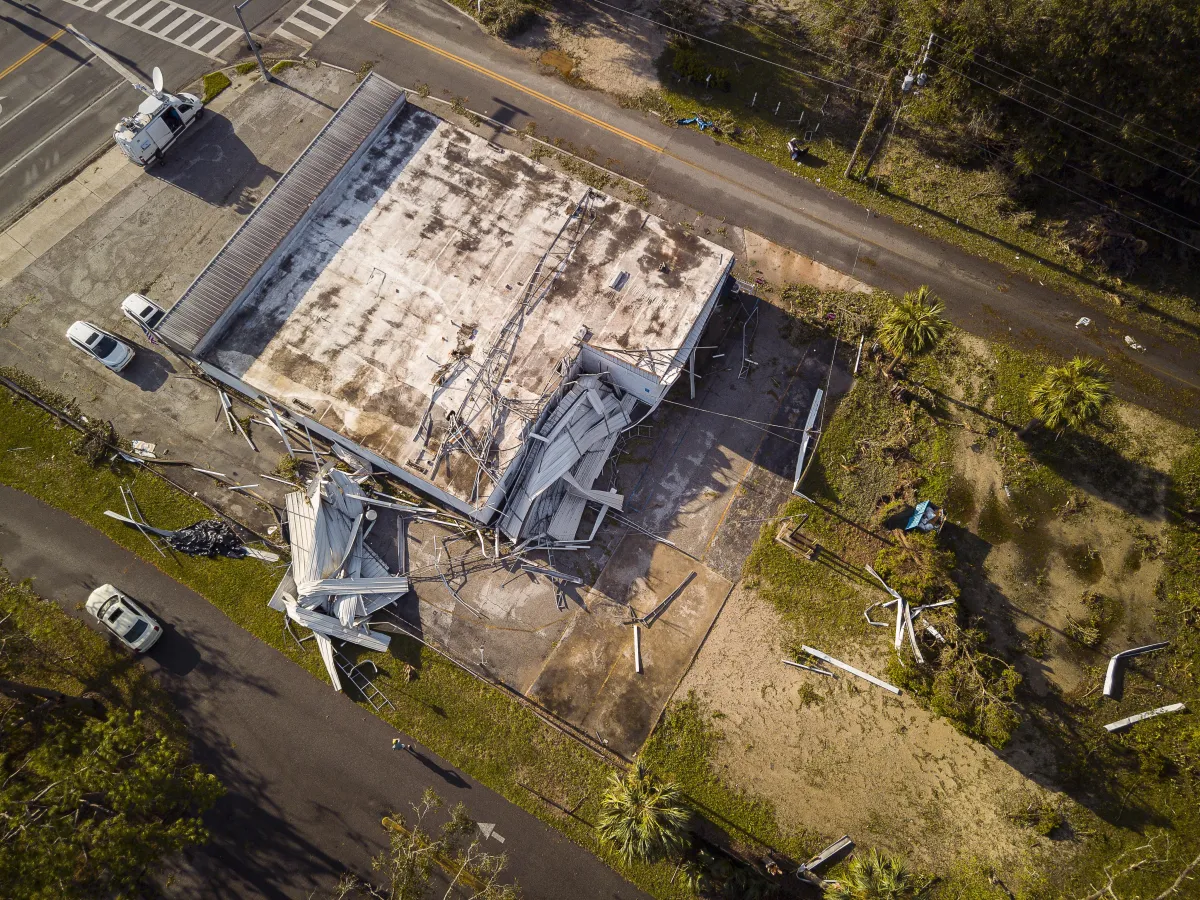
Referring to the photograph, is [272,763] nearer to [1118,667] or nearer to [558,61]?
[1118,667]

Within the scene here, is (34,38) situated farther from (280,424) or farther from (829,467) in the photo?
(829,467)

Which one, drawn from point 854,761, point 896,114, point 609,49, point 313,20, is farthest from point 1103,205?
point 313,20

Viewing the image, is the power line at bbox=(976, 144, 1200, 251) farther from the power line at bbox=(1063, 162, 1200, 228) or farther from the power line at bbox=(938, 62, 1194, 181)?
the power line at bbox=(938, 62, 1194, 181)

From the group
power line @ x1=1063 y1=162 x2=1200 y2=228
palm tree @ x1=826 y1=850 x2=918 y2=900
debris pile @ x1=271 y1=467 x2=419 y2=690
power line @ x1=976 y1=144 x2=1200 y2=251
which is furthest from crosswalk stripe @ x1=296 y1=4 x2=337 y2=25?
palm tree @ x1=826 y1=850 x2=918 y2=900

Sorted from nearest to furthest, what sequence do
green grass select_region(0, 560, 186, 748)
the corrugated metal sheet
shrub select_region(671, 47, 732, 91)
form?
green grass select_region(0, 560, 186, 748) < the corrugated metal sheet < shrub select_region(671, 47, 732, 91)

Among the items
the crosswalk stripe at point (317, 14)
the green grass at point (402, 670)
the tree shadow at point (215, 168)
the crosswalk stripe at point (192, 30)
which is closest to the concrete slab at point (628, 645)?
the green grass at point (402, 670)

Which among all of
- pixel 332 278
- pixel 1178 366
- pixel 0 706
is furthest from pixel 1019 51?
pixel 0 706
